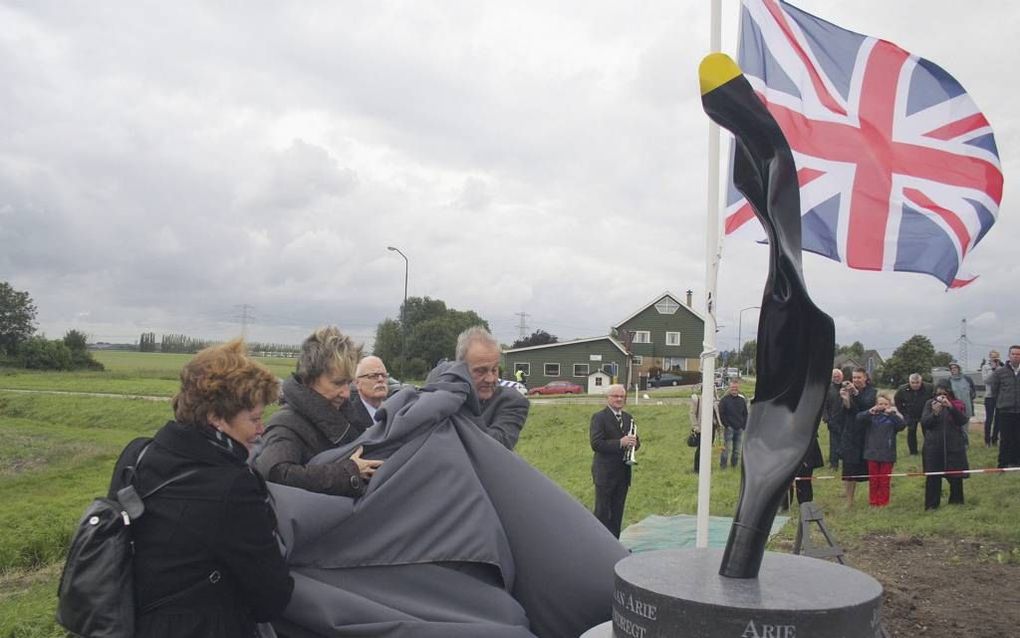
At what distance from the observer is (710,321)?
6188 millimetres

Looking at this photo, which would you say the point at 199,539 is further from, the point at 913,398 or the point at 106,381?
the point at 106,381

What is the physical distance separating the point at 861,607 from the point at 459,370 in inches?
86.2

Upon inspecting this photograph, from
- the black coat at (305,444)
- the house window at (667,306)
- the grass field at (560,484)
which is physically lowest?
the grass field at (560,484)

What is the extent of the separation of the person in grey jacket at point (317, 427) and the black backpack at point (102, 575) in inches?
35.4

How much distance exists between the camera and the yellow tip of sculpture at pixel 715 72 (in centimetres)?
321

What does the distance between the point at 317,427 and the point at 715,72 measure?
7.66 feet

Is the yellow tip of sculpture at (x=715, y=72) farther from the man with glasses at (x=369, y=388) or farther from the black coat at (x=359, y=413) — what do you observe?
the man with glasses at (x=369, y=388)

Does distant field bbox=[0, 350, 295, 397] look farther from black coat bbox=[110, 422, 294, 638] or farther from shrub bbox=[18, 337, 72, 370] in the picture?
black coat bbox=[110, 422, 294, 638]

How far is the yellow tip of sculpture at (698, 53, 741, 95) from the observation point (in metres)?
3.21

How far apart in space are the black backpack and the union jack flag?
17.5 feet

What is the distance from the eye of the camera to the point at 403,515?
137 inches

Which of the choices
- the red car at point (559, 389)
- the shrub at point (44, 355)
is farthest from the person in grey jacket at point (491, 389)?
the shrub at point (44, 355)

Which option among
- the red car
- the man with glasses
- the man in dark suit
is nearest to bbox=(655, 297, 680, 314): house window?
the red car

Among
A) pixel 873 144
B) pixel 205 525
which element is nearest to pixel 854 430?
pixel 873 144
